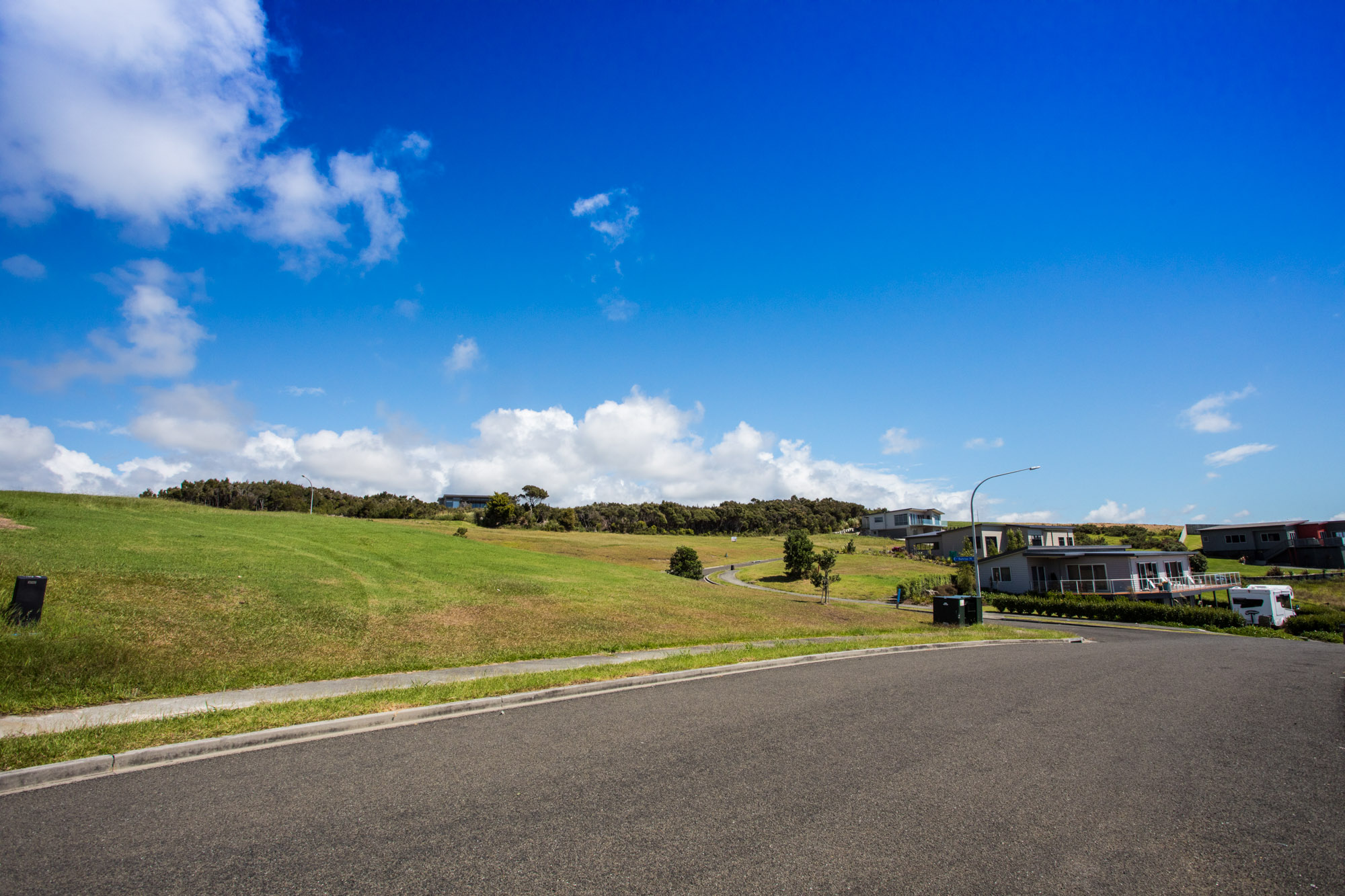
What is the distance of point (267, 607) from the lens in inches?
709

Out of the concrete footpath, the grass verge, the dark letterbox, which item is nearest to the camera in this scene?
the grass verge

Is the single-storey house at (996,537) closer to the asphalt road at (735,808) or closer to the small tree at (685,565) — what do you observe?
the small tree at (685,565)

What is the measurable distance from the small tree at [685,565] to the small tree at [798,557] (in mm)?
12043

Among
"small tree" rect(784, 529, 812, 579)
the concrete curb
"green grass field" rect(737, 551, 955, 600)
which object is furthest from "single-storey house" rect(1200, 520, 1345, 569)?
the concrete curb

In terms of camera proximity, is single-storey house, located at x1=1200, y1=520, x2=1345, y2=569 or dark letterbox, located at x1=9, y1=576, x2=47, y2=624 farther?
single-storey house, located at x1=1200, y1=520, x2=1345, y2=569

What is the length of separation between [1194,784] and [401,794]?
8.50m

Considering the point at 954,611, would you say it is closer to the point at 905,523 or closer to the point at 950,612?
the point at 950,612

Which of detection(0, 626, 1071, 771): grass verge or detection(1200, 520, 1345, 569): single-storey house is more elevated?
detection(1200, 520, 1345, 569): single-storey house

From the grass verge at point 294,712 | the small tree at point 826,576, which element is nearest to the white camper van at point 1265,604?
the small tree at point 826,576

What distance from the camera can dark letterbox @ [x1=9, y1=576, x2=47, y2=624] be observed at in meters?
13.0

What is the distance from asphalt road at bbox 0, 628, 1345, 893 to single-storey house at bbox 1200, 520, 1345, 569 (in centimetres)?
9727

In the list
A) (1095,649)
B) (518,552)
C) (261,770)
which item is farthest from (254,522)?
(1095,649)

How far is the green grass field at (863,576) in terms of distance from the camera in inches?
2271

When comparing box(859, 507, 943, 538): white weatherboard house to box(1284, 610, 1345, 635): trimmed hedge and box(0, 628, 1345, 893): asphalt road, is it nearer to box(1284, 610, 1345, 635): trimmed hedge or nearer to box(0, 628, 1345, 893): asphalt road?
box(1284, 610, 1345, 635): trimmed hedge
